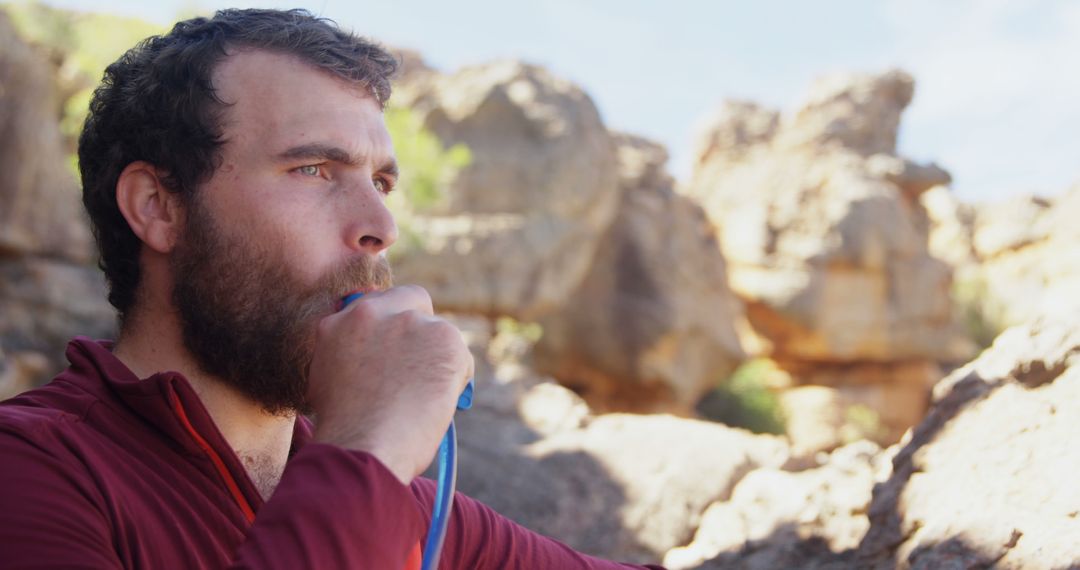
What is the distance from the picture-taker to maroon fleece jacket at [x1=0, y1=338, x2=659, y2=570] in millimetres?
1166

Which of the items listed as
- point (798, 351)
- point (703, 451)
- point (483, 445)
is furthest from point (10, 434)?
point (798, 351)

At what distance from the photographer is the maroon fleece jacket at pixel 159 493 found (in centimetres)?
117

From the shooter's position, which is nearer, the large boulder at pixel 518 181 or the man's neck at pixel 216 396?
the man's neck at pixel 216 396

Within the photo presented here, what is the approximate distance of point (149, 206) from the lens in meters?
1.84

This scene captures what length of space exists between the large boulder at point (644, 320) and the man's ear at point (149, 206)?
50.4 feet

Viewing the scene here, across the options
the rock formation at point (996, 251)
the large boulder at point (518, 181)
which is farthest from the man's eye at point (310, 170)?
the rock formation at point (996, 251)

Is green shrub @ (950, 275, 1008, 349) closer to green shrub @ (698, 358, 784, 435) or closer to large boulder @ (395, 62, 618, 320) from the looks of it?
green shrub @ (698, 358, 784, 435)

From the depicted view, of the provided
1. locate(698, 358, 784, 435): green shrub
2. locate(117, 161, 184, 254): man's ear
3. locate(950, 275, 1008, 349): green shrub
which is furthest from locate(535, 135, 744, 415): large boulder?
locate(117, 161, 184, 254): man's ear

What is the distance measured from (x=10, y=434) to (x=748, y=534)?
2.11m

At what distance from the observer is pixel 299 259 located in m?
1.69

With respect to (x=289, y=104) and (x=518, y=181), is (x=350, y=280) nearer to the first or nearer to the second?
(x=289, y=104)

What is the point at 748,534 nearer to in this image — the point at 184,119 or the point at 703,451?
the point at 703,451

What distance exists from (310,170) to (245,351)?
12.7 inches

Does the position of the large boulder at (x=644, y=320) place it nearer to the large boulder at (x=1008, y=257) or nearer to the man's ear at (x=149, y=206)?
the large boulder at (x=1008, y=257)
